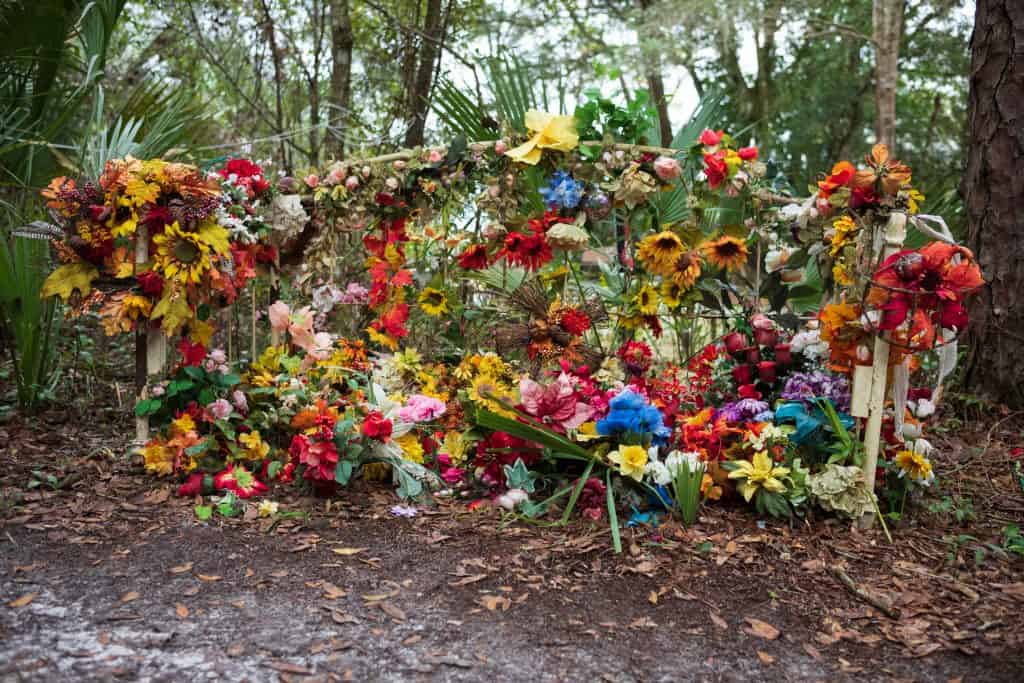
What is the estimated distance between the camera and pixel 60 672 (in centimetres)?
143

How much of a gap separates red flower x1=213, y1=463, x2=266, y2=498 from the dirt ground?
0.14 meters

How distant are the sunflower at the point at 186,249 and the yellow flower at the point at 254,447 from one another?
1.76 ft

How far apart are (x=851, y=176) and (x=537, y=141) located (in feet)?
3.14

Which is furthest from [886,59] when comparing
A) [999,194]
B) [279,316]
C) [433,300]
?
[279,316]

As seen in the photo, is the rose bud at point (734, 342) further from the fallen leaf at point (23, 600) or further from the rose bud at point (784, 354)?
the fallen leaf at point (23, 600)

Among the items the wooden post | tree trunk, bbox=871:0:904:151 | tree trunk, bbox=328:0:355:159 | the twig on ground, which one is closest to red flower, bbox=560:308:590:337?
the wooden post

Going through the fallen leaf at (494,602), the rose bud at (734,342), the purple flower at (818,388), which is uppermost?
the rose bud at (734,342)

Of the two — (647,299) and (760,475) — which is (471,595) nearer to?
(760,475)

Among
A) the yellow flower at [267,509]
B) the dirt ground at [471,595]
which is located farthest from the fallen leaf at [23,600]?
the yellow flower at [267,509]

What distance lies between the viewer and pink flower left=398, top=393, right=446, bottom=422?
8.43 ft

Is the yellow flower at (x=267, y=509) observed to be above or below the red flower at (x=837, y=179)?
below

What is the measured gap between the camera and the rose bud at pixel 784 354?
2715 mm

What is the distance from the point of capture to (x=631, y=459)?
2244mm

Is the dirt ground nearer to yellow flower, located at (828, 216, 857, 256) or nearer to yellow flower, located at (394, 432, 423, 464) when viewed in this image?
yellow flower, located at (394, 432, 423, 464)
